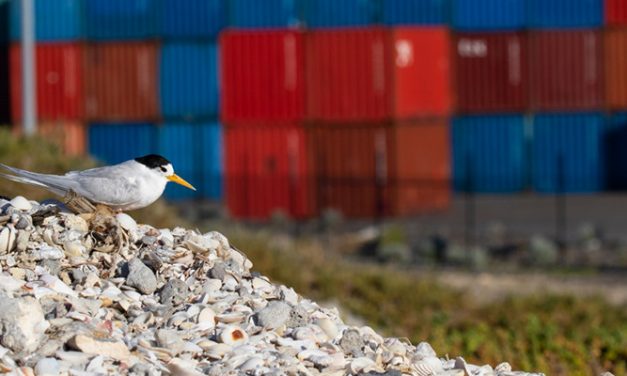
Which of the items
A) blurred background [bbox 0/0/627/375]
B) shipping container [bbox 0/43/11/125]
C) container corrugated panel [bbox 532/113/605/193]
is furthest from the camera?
shipping container [bbox 0/43/11/125]

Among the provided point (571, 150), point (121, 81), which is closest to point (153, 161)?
point (121, 81)

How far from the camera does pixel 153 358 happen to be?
23.4ft

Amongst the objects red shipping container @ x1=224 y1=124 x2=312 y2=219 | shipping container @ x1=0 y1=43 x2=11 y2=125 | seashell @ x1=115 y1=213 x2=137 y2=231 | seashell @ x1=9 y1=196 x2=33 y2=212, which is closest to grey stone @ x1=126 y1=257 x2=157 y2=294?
seashell @ x1=115 y1=213 x2=137 y2=231

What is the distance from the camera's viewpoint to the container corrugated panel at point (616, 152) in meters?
43.0

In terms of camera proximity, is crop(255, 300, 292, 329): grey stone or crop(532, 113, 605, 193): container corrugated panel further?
crop(532, 113, 605, 193): container corrugated panel

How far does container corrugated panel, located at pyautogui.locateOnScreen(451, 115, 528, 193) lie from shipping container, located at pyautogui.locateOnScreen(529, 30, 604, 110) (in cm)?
109

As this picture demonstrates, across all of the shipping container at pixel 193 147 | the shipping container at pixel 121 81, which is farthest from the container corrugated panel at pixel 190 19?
the shipping container at pixel 193 147

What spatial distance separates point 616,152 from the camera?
43094 mm

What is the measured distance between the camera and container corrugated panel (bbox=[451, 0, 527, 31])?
143 feet

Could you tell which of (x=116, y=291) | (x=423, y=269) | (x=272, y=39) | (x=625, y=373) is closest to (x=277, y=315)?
(x=116, y=291)

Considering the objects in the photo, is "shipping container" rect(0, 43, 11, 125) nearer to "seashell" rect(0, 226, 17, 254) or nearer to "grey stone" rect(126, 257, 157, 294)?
"seashell" rect(0, 226, 17, 254)

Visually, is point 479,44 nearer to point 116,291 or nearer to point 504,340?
point 504,340

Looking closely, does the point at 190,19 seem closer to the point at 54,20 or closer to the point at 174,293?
the point at 54,20

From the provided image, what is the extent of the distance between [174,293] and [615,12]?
36641 mm
